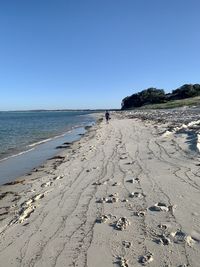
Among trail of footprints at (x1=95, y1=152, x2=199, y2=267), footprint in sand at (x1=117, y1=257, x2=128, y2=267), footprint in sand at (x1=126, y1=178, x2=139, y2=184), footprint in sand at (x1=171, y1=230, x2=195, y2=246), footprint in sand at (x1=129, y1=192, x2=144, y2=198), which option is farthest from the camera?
footprint in sand at (x1=126, y1=178, x2=139, y2=184)

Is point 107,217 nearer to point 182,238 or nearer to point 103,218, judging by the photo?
point 103,218

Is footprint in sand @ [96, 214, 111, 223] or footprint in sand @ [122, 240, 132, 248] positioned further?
footprint in sand @ [96, 214, 111, 223]

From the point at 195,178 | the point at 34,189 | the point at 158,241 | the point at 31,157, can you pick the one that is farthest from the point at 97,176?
the point at 31,157

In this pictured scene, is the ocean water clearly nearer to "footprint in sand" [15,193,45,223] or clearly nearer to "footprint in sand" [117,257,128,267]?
"footprint in sand" [15,193,45,223]

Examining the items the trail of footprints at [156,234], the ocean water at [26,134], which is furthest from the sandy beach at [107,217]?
the ocean water at [26,134]

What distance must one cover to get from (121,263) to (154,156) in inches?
357

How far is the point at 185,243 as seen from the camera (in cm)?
572

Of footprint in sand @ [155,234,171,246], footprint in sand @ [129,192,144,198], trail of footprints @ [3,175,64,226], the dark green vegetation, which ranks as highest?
footprint in sand @ [155,234,171,246]

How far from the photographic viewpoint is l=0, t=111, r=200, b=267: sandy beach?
5.61 metres

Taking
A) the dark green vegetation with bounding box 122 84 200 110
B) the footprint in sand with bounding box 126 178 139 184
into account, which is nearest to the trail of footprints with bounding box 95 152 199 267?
the footprint in sand with bounding box 126 178 139 184

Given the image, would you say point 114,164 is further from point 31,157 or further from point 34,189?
point 31,157

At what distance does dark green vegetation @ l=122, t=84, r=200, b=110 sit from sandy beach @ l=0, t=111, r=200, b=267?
95427mm

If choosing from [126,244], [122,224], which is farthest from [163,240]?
[122,224]

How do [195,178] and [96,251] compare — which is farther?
[195,178]
